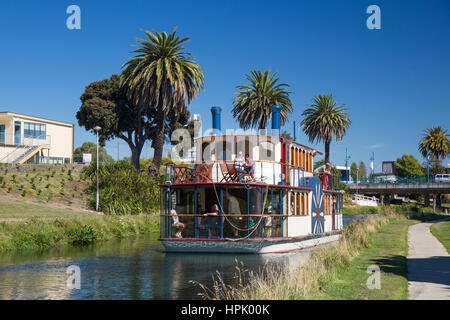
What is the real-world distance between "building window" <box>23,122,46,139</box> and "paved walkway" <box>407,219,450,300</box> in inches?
2287

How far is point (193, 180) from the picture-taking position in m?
25.7

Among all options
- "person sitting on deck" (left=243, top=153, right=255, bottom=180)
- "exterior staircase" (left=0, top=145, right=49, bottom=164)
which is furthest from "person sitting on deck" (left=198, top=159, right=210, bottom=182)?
"exterior staircase" (left=0, top=145, right=49, bottom=164)

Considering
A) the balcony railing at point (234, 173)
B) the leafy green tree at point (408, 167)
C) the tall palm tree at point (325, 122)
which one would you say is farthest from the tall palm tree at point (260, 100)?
the leafy green tree at point (408, 167)

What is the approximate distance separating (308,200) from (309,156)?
3238 millimetres

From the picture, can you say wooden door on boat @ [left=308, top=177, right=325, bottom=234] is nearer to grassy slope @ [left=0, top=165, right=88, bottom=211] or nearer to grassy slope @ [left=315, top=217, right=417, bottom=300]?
grassy slope @ [left=315, top=217, right=417, bottom=300]

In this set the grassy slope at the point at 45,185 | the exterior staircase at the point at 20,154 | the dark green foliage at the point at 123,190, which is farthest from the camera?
the exterior staircase at the point at 20,154

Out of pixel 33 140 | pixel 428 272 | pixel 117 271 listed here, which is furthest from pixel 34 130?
pixel 428 272

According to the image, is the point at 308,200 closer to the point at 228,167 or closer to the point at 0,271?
the point at 228,167

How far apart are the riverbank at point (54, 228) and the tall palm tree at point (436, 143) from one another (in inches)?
3306

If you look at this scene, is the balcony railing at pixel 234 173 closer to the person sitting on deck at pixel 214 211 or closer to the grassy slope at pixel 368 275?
the person sitting on deck at pixel 214 211

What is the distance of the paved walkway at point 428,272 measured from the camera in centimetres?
1212

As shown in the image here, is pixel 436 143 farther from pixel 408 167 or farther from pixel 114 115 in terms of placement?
pixel 114 115

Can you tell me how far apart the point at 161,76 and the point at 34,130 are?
30.5 metres
